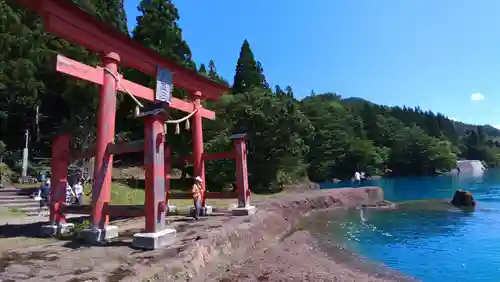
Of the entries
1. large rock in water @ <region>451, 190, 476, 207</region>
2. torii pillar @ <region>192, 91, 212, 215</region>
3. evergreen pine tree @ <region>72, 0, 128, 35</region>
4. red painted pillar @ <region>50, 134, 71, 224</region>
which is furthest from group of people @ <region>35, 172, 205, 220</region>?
large rock in water @ <region>451, 190, 476, 207</region>

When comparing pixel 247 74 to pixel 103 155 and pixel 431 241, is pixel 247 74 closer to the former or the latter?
pixel 431 241

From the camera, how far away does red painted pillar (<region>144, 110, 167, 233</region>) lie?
294 inches

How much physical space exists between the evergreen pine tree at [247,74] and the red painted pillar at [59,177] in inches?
1512

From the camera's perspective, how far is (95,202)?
26.9 feet

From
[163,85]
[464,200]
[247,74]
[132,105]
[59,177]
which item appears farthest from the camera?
[247,74]

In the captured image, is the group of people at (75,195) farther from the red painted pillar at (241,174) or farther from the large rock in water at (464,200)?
the large rock in water at (464,200)

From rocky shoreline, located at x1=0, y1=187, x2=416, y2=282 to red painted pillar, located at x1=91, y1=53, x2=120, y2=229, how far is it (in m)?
0.77

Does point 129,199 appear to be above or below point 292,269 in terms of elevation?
above

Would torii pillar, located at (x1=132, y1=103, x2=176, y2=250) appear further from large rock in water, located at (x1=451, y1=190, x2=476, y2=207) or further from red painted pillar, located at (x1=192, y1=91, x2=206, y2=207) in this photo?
large rock in water, located at (x1=451, y1=190, x2=476, y2=207)

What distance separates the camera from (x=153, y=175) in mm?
7488

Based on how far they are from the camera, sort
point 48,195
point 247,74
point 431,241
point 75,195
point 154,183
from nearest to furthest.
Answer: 1. point 154,183
2. point 431,241
3. point 48,195
4. point 75,195
5. point 247,74

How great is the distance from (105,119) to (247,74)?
41198 mm

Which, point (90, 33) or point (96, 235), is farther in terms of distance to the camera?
point (90, 33)

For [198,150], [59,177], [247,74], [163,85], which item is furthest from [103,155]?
[247,74]
